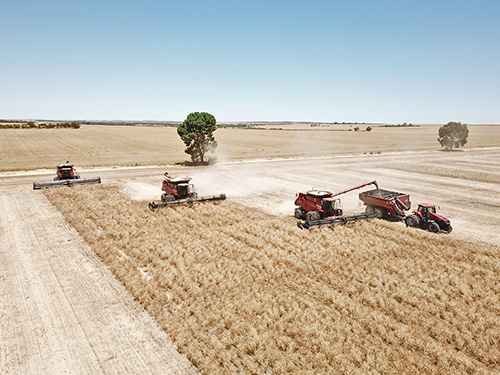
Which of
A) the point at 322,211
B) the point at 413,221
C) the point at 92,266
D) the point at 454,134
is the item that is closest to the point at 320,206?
the point at 322,211

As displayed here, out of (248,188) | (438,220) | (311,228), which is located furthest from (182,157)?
(438,220)

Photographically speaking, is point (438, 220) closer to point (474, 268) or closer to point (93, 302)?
point (474, 268)

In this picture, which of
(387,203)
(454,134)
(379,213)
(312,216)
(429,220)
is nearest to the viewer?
(429,220)

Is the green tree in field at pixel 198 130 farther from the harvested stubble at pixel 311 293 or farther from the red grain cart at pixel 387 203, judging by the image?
the red grain cart at pixel 387 203

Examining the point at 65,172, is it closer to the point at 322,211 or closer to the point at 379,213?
the point at 322,211

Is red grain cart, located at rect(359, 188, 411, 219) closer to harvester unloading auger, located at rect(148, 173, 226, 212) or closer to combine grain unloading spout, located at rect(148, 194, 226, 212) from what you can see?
combine grain unloading spout, located at rect(148, 194, 226, 212)

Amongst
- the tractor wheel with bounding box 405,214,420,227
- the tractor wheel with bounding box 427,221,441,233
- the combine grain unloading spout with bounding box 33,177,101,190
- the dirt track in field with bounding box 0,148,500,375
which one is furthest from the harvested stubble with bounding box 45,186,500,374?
the combine grain unloading spout with bounding box 33,177,101,190
